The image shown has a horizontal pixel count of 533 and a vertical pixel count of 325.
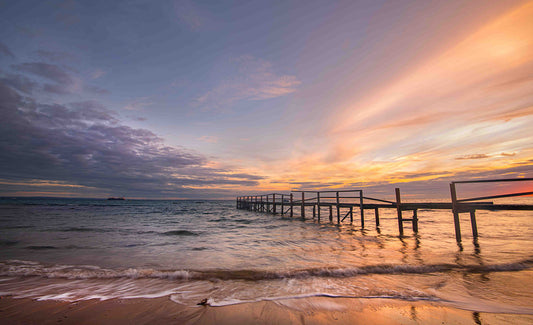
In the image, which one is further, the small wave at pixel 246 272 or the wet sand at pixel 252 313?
the small wave at pixel 246 272

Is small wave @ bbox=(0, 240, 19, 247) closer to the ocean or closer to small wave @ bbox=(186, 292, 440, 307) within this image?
the ocean

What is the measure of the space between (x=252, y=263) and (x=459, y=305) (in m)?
4.99

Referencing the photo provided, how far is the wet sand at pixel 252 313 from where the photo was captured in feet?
10.5

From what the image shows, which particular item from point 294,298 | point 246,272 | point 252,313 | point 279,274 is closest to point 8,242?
point 246,272

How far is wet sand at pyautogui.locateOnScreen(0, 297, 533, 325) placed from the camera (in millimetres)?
3209

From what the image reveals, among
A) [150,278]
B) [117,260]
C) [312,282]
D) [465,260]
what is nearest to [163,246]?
[117,260]

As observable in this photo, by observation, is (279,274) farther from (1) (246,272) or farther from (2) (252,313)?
(2) (252,313)

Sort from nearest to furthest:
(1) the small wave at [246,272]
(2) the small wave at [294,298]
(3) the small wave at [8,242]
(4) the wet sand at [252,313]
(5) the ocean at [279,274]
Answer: (4) the wet sand at [252,313] < (2) the small wave at [294,298] < (5) the ocean at [279,274] < (1) the small wave at [246,272] < (3) the small wave at [8,242]

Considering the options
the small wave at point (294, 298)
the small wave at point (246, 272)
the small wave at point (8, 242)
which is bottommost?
the small wave at point (8, 242)

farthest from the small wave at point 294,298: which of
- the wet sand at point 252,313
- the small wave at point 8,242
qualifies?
the small wave at point 8,242

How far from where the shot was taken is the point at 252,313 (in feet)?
11.4

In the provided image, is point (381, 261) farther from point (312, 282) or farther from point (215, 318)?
point (215, 318)

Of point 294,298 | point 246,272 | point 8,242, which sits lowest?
point 8,242

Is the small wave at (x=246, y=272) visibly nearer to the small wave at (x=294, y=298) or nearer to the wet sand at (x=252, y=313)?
the small wave at (x=294, y=298)
